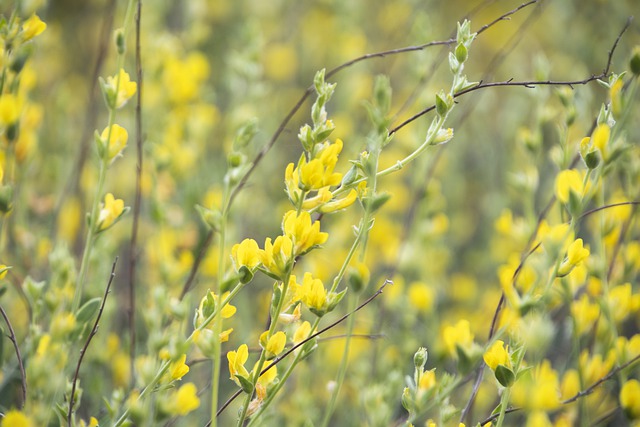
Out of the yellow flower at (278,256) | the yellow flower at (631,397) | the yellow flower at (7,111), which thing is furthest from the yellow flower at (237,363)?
the yellow flower at (631,397)

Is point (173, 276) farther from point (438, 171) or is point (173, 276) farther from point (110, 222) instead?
point (438, 171)

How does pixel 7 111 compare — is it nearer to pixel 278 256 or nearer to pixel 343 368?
pixel 278 256

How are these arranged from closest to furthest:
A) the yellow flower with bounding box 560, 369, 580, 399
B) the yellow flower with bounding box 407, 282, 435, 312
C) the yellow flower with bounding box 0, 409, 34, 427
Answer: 1. the yellow flower with bounding box 0, 409, 34, 427
2. the yellow flower with bounding box 560, 369, 580, 399
3. the yellow flower with bounding box 407, 282, 435, 312

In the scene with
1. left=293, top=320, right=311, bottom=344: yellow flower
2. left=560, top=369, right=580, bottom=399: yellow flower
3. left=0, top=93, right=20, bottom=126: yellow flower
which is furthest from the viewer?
left=560, top=369, right=580, bottom=399: yellow flower

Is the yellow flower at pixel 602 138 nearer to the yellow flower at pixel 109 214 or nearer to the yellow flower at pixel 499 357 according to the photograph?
the yellow flower at pixel 499 357

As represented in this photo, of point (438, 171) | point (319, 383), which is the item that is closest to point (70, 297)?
point (319, 383)

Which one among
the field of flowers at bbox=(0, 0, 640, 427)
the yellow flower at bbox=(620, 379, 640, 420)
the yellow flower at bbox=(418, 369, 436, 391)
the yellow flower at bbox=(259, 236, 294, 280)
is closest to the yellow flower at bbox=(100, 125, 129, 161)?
the field of flowers at bbox=(0, 0, 640, 427)

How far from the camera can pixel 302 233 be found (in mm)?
671

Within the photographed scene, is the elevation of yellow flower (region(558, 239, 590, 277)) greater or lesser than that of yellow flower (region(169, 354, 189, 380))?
greater

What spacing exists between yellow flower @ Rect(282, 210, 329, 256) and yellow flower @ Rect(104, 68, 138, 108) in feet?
1.00

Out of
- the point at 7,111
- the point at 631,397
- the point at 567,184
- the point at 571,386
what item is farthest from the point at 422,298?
the point at 7,111

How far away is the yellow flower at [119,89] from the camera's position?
80cm

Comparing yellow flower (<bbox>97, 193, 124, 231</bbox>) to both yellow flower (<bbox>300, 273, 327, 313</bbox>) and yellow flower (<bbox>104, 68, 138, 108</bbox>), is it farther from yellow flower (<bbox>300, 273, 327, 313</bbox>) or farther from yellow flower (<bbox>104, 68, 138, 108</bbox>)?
yellow flower (<bbox>300, 273, 327, 313</bbox>)

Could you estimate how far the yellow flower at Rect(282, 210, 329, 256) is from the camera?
2.20 feet
